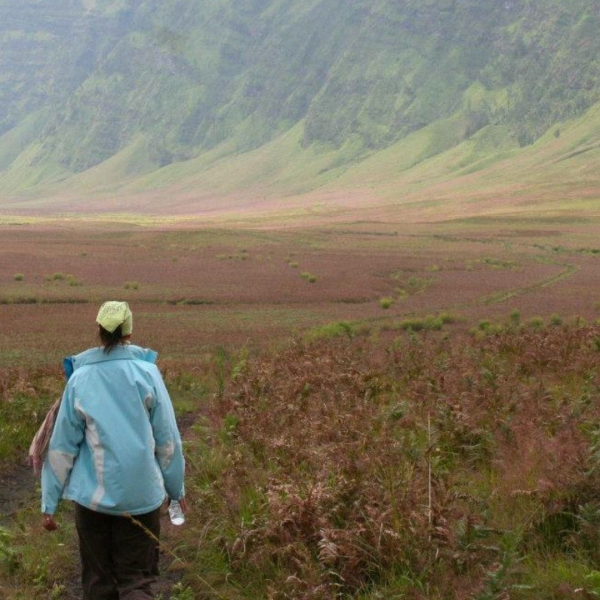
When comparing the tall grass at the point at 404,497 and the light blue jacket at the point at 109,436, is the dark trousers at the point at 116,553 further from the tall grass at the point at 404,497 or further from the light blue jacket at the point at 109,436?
the tall grass at the point at 404,497

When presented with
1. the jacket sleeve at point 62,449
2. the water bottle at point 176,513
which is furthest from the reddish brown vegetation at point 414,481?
the jacket sleeve at point 62,449

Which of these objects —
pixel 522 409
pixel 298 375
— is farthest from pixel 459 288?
pixel 522 409

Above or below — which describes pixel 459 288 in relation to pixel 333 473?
below

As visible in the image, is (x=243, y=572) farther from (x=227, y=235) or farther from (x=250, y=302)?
(x=227, y=235)

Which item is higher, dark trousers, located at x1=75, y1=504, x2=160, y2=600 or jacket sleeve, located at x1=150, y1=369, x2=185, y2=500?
jacket sleeve, located at x1=150, y1=369, x2=185, y2=500

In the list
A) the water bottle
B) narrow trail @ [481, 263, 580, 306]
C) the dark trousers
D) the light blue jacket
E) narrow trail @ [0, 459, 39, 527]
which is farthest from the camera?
narrow trail @ [481, 263, 580, 306]

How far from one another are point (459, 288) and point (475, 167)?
135050 mm

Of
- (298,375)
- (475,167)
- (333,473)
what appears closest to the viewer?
(333,473)

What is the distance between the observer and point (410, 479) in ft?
21.5

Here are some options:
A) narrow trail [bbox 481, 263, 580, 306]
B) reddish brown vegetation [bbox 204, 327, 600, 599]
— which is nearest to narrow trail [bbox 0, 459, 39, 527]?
reddish brown vegetation [bbox 204, 327, 600, 599]

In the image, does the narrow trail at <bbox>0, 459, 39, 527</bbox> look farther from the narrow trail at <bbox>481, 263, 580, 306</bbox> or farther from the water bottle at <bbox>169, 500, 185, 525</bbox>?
the narrow trail at <bbox>481, 263, 580, 306</bbox>

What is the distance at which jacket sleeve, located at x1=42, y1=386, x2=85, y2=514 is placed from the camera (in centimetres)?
578

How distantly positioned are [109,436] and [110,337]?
619 mm

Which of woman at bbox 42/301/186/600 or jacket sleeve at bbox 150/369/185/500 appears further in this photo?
jacket sleeve at bbox 150/369/185/500
